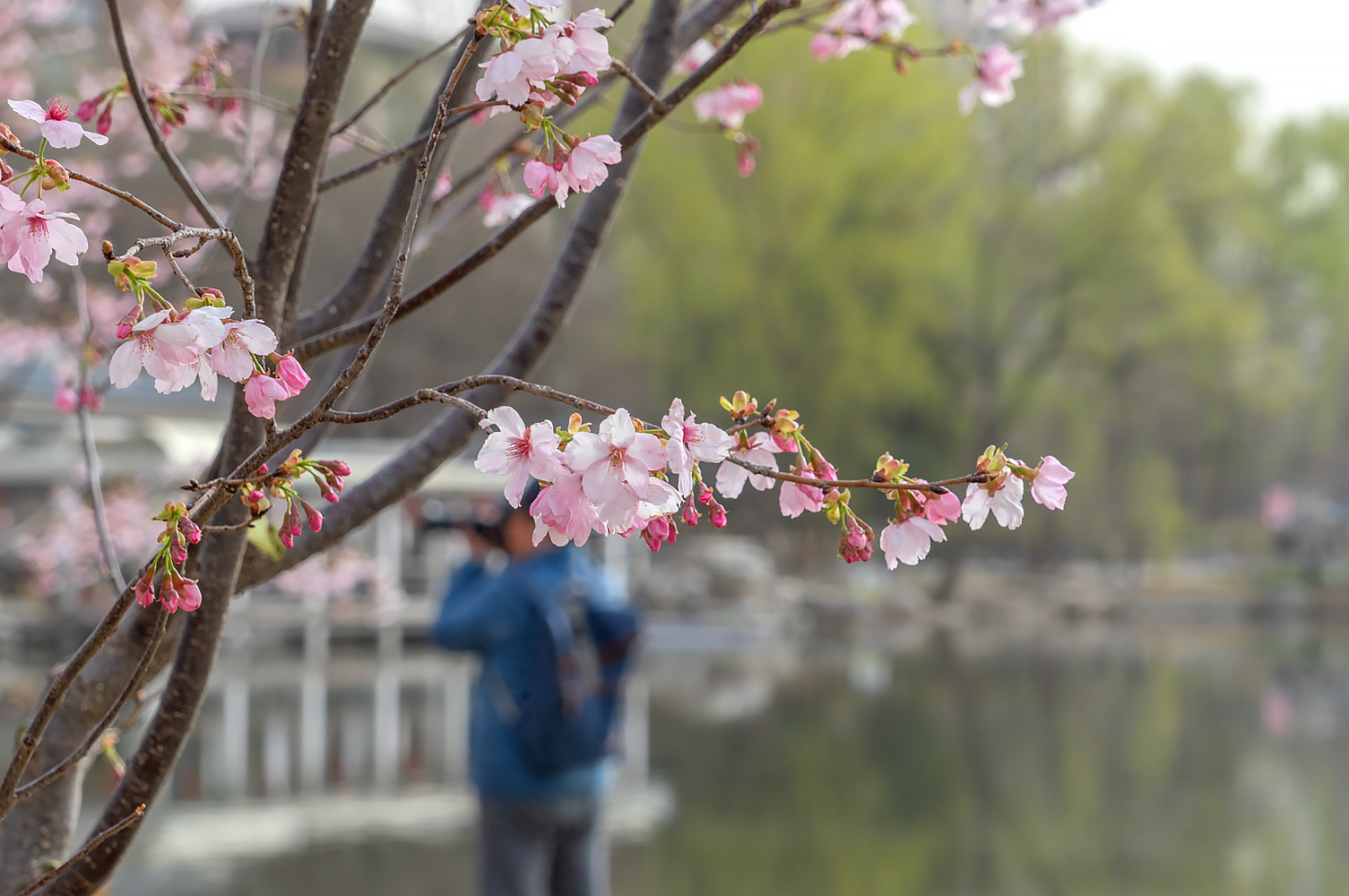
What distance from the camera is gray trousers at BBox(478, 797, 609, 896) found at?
363 centimetres

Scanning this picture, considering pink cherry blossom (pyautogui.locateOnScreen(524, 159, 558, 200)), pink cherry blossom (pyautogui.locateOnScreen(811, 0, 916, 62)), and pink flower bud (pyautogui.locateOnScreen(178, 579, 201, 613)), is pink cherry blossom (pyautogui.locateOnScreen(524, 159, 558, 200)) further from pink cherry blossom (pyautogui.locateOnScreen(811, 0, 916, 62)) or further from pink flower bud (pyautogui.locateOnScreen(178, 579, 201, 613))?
pink cherry blossom (pyautogui.locateOnScreen(811, 0, 916, 62))

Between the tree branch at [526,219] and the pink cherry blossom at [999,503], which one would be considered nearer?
the pink cherry blossom at [999,503]

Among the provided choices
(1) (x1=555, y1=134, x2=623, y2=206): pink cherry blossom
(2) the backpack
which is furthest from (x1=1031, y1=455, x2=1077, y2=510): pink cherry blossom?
(2) the backpack

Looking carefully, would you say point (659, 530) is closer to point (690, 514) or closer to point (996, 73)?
point (690, 514)

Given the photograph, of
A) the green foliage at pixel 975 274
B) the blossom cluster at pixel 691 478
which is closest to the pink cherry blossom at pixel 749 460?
the blossom cluster at pixel 691 478

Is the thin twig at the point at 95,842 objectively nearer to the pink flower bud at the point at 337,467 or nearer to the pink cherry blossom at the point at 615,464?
the pink flower bud at the point at 337,467

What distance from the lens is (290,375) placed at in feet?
3.21

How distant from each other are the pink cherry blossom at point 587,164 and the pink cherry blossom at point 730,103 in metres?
1.15

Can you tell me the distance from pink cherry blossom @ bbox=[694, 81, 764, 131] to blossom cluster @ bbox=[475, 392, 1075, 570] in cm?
121

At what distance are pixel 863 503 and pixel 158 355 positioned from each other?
2152 cm

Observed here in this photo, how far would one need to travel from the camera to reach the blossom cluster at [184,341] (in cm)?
89

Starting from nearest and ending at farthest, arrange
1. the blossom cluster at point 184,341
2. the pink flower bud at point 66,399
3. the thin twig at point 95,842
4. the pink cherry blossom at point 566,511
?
the blossom cluster at point 184,341 < the pink cherry blossom at point 566,511 < the thin twig at point 95,842 < the pink flower bud at point 66,399

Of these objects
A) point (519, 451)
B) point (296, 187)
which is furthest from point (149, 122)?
point (519, 451)

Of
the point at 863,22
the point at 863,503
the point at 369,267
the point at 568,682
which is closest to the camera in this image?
the point at 369,267
